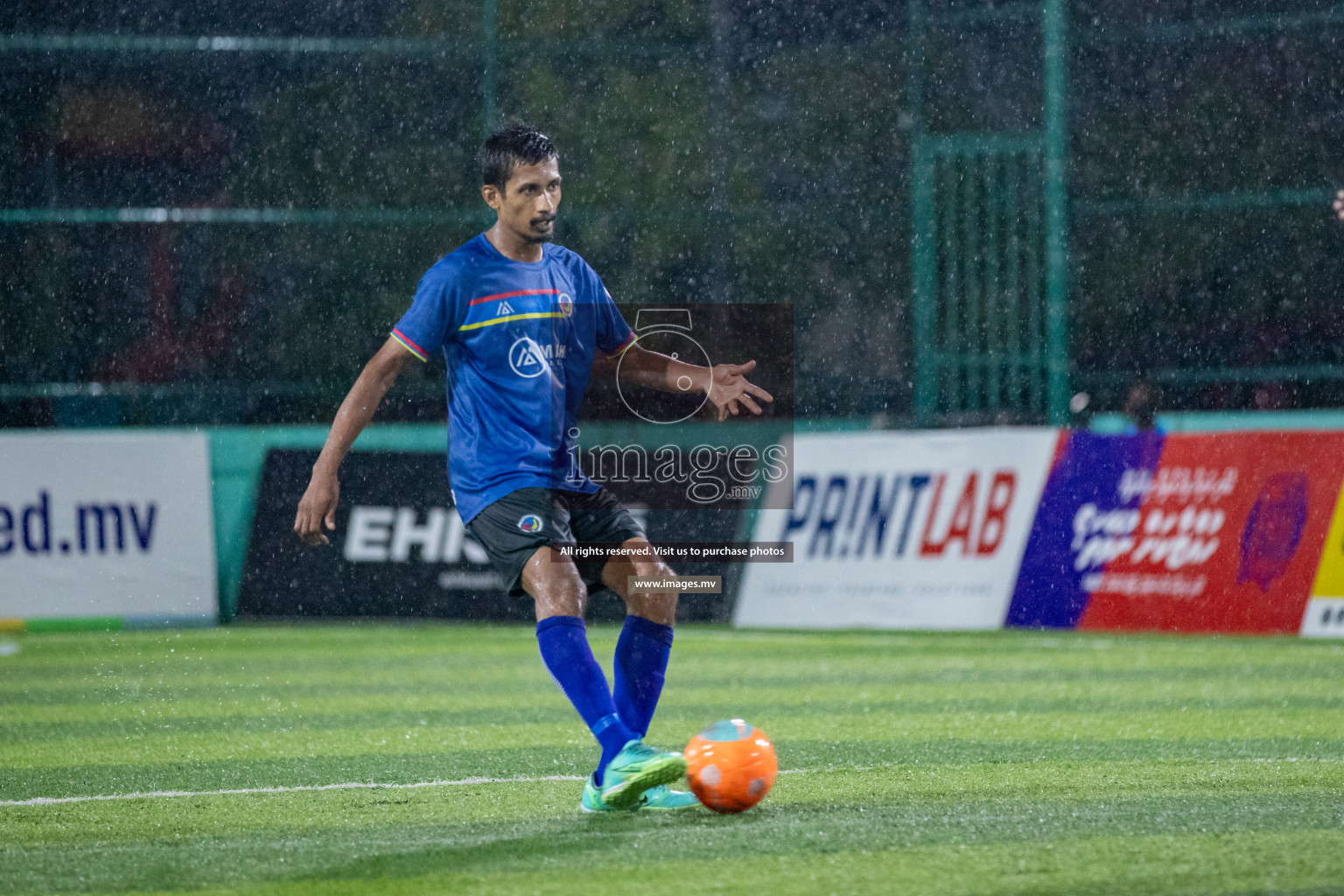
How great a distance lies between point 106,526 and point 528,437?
9131 mm

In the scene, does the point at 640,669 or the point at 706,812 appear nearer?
the point at 706,812

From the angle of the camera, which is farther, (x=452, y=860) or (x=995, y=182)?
(x=995, y=182)

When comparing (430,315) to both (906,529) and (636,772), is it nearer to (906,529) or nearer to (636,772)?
(636,772)

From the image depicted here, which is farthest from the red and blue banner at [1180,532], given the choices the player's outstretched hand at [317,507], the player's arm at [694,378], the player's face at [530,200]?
the player's outstretched hand at [317,507]

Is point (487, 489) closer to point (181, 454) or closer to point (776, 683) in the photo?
point (776, 683)

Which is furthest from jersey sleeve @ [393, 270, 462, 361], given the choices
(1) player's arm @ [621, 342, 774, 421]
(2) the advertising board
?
(2) the advertising board

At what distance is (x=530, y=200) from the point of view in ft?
17.6

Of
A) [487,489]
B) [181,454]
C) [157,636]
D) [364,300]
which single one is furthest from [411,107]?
[487,489]

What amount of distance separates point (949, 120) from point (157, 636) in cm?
924

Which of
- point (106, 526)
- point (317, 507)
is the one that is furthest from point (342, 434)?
point (106, 526)

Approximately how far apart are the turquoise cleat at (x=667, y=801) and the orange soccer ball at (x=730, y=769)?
0.18 meters

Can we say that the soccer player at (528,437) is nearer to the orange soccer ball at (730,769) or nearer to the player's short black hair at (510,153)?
the player's short black hair at (510,153)

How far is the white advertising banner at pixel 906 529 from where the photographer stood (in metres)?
12.3

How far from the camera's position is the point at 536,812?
5.28m
